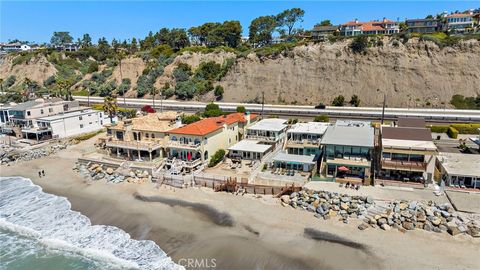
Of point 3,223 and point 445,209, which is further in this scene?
point 3,223

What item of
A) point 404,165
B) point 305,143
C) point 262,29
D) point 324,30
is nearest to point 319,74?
point 324,30

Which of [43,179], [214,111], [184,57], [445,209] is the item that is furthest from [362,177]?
[184,57]

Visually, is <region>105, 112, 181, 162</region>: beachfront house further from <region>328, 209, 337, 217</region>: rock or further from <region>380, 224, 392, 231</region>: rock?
<region>380, 224, 392, 231</region>: rock

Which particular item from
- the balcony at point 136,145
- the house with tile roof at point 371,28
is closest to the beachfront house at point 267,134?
the balcony at point 136,145

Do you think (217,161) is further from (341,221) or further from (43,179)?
(43,179)

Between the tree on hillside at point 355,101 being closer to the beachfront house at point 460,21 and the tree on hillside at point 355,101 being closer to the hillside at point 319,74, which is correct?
the hillside at point 319,74
